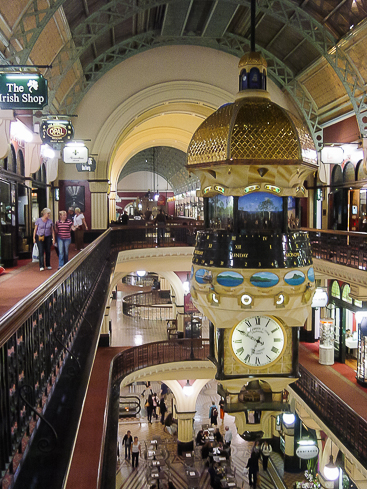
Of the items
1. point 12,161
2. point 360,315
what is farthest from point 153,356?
point 12,161

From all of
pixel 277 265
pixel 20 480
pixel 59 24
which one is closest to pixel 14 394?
pixel 20 480

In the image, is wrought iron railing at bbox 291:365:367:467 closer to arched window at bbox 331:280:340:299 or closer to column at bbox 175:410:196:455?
arched window at bbox 331:280:340:299

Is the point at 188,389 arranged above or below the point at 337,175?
below

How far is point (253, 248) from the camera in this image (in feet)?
14.0

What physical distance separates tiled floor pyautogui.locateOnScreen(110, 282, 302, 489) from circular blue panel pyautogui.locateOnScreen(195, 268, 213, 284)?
44.7 ft

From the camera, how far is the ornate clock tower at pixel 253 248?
410 centimetres

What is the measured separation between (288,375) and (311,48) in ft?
→ 46.7

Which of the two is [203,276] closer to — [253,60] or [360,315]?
[253,60]

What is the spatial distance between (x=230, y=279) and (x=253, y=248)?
1.11 ft

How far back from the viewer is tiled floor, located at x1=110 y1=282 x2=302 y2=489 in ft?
54.7

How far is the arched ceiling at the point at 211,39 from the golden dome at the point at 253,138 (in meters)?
7.13

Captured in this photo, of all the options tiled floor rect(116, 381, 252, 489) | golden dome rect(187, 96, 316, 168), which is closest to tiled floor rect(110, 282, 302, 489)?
tiled floor rect(116, 381, 252, 489)

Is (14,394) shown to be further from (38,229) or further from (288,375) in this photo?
(38,229)

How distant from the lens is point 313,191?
1864cm
